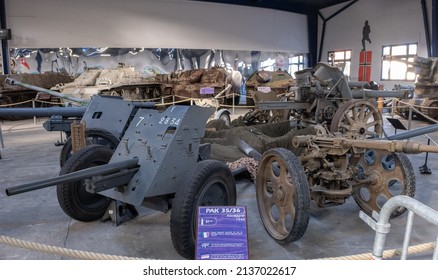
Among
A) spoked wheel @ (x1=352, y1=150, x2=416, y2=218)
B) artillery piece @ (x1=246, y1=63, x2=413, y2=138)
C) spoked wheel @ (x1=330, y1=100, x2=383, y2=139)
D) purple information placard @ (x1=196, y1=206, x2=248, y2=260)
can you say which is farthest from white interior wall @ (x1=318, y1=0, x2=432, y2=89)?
purple information placard @ (x1=196, y1=206, x2=248, y2=260)

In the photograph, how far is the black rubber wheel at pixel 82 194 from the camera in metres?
4.01

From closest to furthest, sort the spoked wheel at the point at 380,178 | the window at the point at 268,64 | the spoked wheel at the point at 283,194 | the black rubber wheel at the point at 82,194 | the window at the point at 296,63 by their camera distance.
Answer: the spoked wheel at the point at 283,194
the black rubber wheel at the point at 82,194
the spoked wheel at the point at 380,178
the window at the point at 268,64
the window at the point at 296,63

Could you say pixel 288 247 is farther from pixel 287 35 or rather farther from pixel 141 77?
pixel 287 35

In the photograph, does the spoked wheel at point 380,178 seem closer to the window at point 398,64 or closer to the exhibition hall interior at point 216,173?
the exhibition hall interior at point 216,173

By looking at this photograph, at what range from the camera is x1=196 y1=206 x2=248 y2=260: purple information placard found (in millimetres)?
2648

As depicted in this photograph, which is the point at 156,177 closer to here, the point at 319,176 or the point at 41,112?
the point at 319,176

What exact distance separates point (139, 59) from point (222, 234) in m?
18.2

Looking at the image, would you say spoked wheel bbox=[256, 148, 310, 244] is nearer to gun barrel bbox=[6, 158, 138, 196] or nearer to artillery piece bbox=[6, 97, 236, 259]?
artillery piece bbox=[6, 97, 236, 259]

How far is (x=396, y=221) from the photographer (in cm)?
430

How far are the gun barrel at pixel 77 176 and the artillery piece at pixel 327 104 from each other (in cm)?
366

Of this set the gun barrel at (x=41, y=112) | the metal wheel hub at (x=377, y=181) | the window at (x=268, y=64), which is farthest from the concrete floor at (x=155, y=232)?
the window at (x=268, y=64)

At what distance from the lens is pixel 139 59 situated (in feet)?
64.9

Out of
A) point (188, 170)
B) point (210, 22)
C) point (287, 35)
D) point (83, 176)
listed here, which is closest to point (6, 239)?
point (83, 176)

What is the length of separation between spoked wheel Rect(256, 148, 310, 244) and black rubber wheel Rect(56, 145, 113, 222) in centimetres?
176
